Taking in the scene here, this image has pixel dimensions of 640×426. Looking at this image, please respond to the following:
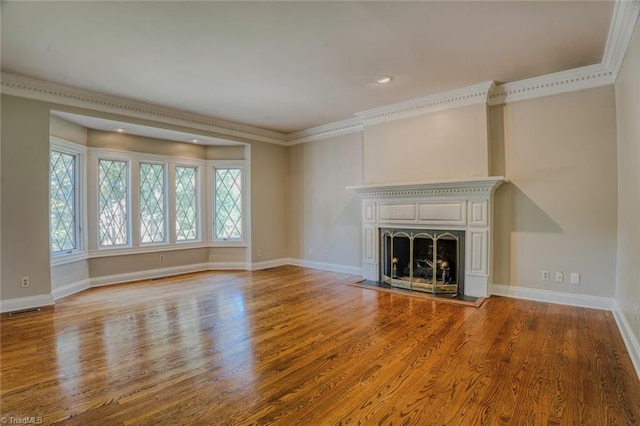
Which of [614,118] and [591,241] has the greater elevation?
[614,118]

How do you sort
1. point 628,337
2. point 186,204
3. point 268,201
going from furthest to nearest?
point 268,201
point 186,204
point 628,337

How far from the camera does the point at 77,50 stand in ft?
10.7

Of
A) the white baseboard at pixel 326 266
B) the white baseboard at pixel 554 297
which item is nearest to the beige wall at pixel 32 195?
the white baseboard at pixel 326 266

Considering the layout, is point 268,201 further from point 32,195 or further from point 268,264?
point 32,195

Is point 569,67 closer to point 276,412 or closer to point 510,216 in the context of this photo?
point 510,216

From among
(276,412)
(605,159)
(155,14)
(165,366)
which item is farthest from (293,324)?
(605,159)

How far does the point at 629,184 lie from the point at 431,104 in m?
2.55

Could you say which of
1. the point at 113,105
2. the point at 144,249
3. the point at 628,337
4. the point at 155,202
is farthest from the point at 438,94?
the point at 144,249

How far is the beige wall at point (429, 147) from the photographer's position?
4.39 meters

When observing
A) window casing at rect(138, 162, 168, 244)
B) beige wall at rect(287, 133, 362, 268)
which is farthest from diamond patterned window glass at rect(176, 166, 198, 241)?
beige wall at rect(287, 133, 362, 268)

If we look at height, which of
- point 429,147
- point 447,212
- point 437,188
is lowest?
point 447,212

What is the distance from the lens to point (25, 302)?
13.1ft

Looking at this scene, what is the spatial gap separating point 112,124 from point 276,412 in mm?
4849

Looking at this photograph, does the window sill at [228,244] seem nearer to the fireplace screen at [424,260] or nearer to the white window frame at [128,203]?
the white window frame at [128,203]
